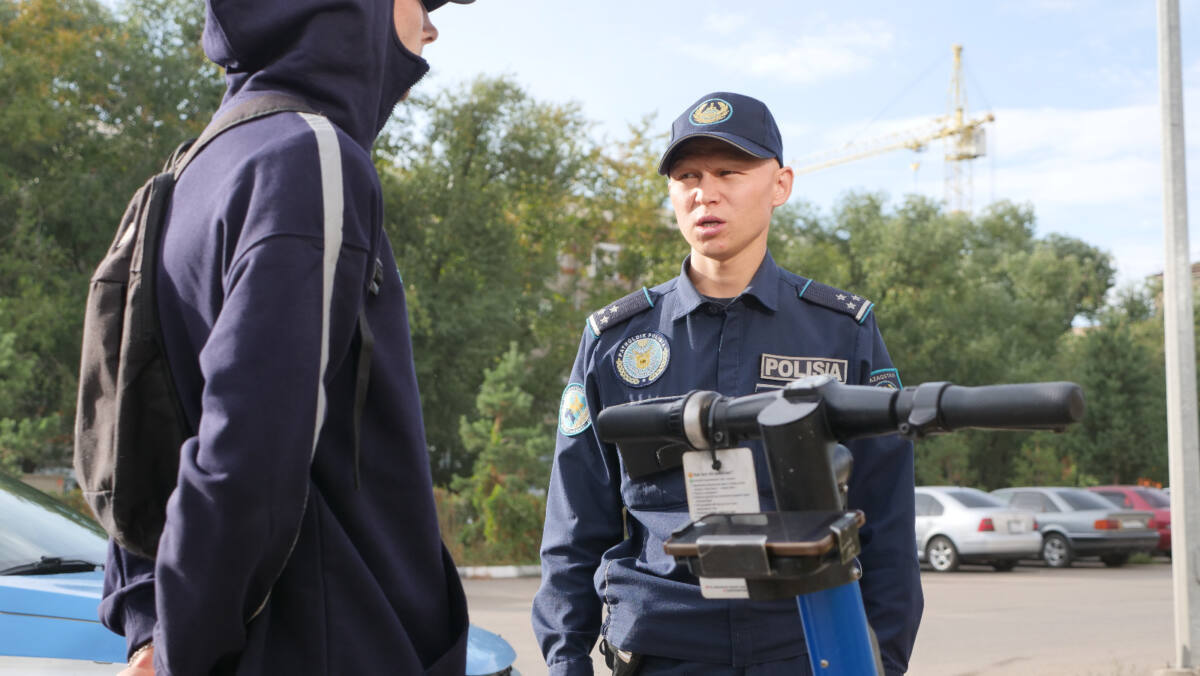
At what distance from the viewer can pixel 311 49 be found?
5.47 ft

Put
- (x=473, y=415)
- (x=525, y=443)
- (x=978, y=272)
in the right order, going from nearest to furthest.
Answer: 1. (x=525, y=443)
2. (x=473, y=415)
3. (x=978, y=272)

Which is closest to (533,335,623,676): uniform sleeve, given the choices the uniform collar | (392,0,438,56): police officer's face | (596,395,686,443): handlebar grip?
the uniform collar

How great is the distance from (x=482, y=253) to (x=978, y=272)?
2244cm

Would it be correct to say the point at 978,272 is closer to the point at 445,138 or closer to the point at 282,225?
the point at 445,138

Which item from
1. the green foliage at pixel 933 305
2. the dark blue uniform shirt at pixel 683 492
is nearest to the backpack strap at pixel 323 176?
the dark blue uniform shirt at pixel 683 492

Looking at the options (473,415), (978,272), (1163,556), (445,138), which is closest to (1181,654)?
(1163,556)

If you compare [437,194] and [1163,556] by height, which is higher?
[437,194]

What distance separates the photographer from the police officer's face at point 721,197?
112 inches

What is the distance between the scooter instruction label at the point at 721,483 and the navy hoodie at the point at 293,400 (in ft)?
1.59

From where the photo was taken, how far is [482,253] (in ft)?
95.5

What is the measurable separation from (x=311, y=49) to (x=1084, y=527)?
21459mm

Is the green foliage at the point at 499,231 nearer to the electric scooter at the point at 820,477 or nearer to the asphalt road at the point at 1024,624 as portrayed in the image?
the asphalt road at the point at 1024,624

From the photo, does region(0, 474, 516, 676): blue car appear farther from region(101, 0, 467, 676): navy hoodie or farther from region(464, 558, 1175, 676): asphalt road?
region(464, 558, 1175, 676): asphalt road

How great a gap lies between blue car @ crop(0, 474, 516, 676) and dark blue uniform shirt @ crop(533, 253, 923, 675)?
5.01ft
